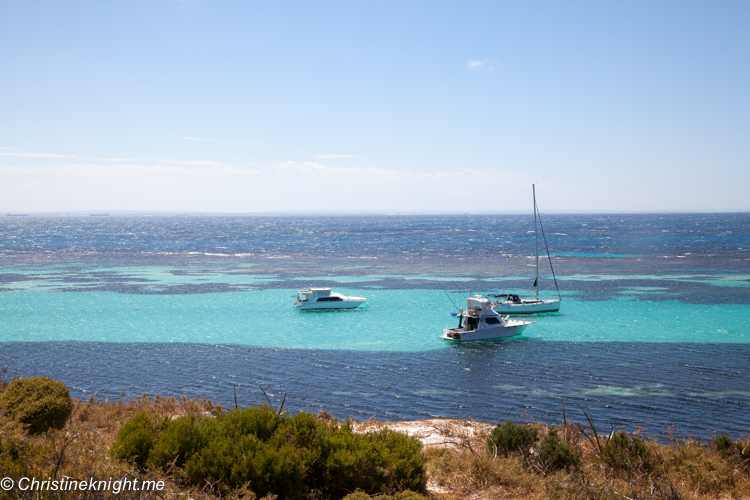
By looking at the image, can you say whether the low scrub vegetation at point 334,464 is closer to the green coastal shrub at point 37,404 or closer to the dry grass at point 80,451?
the dry grass at point 80,451

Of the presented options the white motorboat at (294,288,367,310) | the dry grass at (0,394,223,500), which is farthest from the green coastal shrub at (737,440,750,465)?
the white motorboat at (294,288,367,310)

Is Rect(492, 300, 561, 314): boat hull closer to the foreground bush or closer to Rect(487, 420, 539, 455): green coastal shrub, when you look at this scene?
Rect(487, 420, 539, 455): green coastal shrub

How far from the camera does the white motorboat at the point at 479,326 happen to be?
96.6 feet

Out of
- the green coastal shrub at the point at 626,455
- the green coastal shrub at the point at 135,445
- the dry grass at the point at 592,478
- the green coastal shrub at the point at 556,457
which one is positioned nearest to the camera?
the green coastal shrub at the point at 135,445

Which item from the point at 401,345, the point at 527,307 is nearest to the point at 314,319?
the point at 401,345

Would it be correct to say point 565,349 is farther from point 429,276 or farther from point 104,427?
point 429,276

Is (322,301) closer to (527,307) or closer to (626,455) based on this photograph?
(527,307)

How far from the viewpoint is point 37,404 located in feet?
36.4

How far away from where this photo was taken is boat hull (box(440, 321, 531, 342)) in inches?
1155

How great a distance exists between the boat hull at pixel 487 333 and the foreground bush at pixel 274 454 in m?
20.3

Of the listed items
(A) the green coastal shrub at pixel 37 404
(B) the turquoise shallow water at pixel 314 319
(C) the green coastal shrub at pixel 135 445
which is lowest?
(B) the turquoise shallow water at pixel 314 319

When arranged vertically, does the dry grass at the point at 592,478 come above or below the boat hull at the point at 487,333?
above

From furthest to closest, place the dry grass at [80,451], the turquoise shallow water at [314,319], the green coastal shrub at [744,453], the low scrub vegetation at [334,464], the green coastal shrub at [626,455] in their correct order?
the turquoise shallow water at [314,319], the green coastal shrub at [744,453], the green coastal shrub at [626,455], the low scrub vegetation at [334,464], the dry grass at [80,451]

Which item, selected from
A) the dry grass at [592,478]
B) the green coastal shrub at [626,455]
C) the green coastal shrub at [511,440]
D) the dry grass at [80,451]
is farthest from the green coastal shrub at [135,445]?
the green coastal shrub at [626,455]
